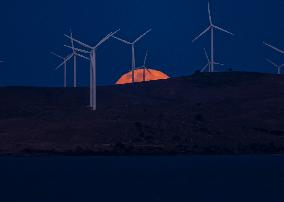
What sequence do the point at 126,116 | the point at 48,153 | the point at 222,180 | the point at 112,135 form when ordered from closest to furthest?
A: the point at 222,180
the point at 48,153
the point at 112,135
the point at 126,116

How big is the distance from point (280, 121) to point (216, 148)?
30885 millimetres

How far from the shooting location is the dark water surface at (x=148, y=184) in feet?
306

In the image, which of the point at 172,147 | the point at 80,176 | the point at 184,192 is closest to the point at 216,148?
the point at 172,147

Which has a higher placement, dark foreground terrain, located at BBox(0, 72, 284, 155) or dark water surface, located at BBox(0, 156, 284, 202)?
dark foreground terrain, located at BBox(0, 72, 284, 155)

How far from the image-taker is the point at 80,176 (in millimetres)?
129000

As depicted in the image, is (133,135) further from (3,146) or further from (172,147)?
(3,146)

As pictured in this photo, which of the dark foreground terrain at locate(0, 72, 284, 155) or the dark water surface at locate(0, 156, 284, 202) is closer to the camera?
the dark water surface at locate(0, 156, 284, 202)

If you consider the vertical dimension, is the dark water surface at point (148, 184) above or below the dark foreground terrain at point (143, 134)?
below

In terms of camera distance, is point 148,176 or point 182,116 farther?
point 182,116

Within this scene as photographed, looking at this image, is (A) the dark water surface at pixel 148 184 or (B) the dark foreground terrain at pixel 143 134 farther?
(B) the dark foreground terrain at pixel 143 134

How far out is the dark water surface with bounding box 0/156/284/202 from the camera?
3676 inches

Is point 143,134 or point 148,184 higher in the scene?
point 143,134

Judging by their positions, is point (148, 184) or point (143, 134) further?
point (143, 134)

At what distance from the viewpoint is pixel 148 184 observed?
111 meters
